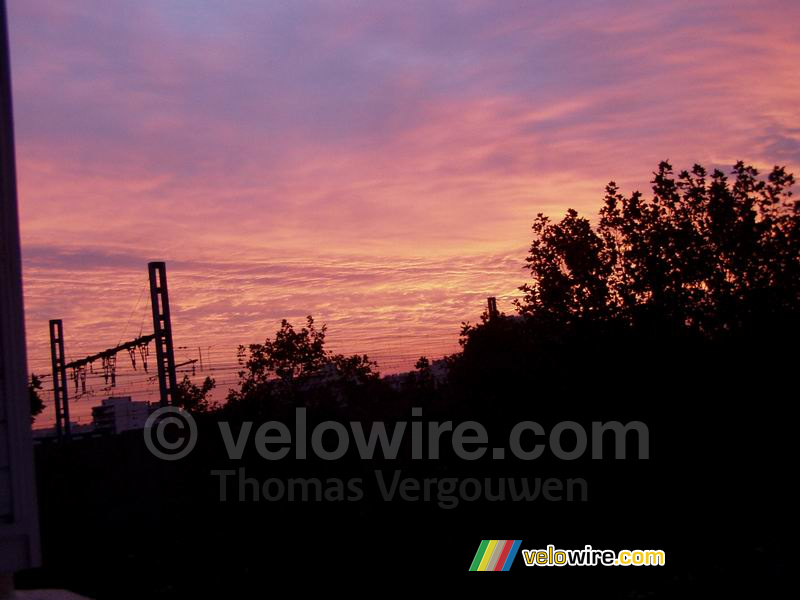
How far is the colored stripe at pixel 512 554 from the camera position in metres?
9.57

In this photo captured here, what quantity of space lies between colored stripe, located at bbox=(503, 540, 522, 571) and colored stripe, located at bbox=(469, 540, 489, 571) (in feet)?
0.99

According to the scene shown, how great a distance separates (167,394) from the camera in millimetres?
15492

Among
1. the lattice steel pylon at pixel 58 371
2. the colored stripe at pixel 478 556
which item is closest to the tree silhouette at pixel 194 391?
the lattice steel pylon at pixel 58 371

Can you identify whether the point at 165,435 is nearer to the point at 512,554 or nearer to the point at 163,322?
the point at 163,322

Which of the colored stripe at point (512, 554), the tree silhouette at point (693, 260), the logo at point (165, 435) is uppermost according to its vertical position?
the tree silhouette at point (693, 260)

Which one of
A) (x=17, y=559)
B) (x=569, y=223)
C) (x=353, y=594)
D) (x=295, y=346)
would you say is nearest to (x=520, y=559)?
(x=353, y=594)

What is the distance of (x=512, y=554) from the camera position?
9.78m

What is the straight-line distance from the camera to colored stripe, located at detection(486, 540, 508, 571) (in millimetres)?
9578

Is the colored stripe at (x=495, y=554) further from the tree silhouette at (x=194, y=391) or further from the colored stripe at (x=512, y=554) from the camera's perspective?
the tree silhouette at (x=194, y=391)

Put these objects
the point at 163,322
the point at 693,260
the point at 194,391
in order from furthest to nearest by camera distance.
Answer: the point at 194,391 < the point at 163,322 < the point at 693,260

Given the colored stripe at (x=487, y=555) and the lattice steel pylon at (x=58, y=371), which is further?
the lattice steel pylon at (x=58, y=371)

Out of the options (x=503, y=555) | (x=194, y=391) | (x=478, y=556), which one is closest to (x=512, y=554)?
(x=503, y=555)

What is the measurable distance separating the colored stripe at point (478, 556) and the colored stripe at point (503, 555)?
0.21 meters

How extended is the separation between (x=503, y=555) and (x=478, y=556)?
293 mm
